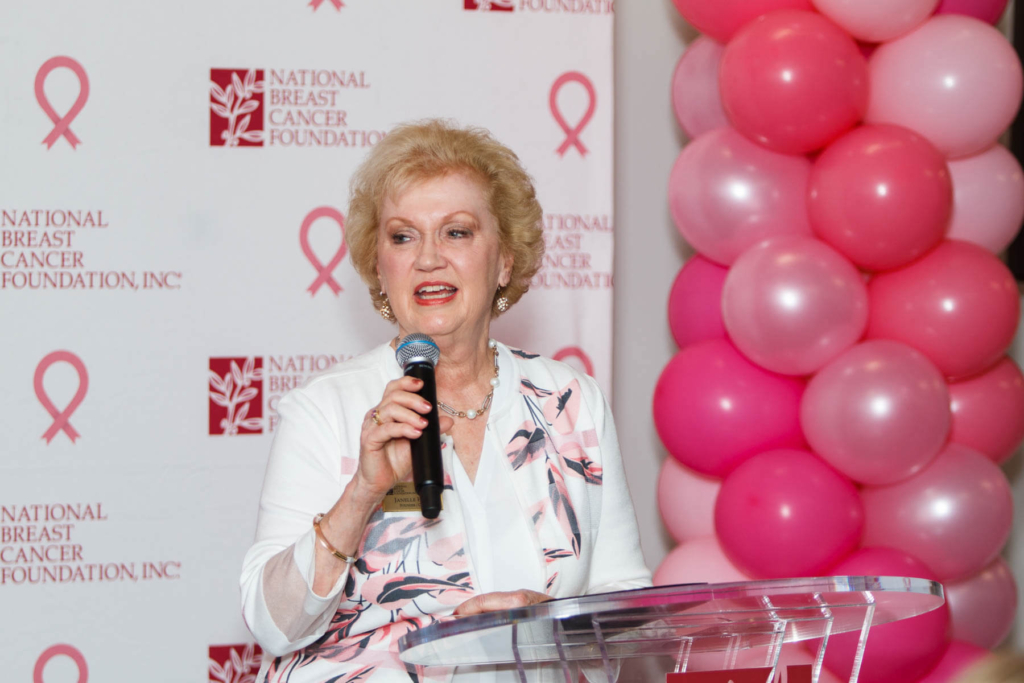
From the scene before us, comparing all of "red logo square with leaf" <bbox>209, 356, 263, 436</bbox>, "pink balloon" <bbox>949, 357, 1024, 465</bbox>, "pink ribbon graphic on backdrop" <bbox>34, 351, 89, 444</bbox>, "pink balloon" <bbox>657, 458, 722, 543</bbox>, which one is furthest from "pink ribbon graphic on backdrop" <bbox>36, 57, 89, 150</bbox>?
"pink balloon" <bbox>949, 357, 1024, 465</bbox>

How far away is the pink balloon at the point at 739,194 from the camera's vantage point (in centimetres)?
242

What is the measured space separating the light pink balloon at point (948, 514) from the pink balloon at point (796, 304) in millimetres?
381

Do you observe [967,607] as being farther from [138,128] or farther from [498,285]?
[138,128]

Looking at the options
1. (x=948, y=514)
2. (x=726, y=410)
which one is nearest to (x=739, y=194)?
(x=726, y=410)

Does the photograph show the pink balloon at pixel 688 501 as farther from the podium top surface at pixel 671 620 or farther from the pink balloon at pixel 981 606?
the podium top surface at pixel 671 620

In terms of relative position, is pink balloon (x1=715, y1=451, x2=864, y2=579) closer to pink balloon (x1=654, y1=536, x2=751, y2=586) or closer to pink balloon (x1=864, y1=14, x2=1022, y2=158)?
pink balloon (x1=654, y1=536, x2=751, y2=586)

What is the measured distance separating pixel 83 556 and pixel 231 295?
2.72 ft

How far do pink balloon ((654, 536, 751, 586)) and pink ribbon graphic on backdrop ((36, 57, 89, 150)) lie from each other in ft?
6.62

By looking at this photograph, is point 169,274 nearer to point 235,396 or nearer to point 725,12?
point 235,396

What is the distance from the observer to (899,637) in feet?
7.30

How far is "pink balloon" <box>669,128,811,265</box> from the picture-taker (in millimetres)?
2422

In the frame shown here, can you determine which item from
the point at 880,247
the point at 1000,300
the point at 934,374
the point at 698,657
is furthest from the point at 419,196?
the point at 1000,300

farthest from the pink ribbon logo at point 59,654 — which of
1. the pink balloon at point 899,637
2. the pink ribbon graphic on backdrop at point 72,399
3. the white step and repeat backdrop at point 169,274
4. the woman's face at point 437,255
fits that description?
the pink balloon at point 899,637

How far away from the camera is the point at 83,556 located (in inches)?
104
